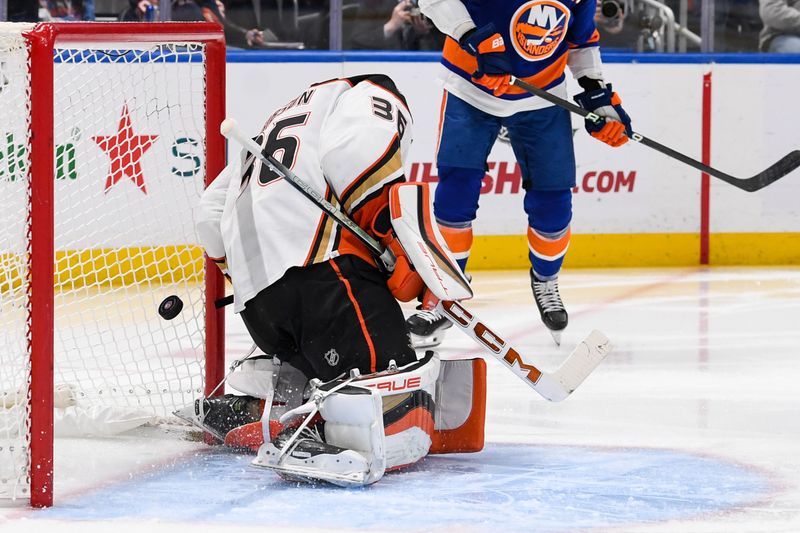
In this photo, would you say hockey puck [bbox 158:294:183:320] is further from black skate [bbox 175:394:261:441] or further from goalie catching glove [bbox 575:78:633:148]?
goalie catching glove [bbox 575:78:633:148]

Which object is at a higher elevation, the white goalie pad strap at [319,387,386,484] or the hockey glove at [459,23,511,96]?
the hockey glove at [459,23,511,96]

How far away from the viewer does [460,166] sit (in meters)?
3.76

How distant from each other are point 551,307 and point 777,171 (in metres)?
0.75

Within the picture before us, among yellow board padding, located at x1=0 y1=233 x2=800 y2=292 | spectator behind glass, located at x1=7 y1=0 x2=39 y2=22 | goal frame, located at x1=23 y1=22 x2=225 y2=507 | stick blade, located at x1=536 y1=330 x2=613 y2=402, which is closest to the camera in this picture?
goal frame, located at x1=23 y1=22 x2=225 y2=507

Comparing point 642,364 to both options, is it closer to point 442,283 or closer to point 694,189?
point 442,283

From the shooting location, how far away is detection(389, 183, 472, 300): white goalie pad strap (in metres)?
2.28

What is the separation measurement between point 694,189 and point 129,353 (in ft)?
9.65

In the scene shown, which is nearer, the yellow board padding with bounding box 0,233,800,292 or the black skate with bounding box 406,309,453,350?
the black skate with bounding box 406,309,453,350

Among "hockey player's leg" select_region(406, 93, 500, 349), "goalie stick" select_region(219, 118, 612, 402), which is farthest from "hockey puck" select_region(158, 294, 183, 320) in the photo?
"hockey player's leg" select_region(406, 93, 500, 349)

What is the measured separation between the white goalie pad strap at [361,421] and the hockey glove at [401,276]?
215mm

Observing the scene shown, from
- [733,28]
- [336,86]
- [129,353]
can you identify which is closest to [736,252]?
[733,28]

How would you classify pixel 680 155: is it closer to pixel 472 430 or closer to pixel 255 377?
pixel 472 430

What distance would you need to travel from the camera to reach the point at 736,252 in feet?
18.3

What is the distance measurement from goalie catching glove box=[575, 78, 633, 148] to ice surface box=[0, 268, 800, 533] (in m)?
0.61
